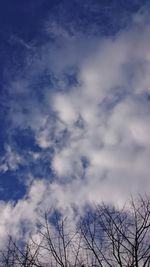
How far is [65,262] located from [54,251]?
2.72 ft

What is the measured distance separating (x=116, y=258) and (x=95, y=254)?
45.3 inches

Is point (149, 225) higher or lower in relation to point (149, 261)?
higher

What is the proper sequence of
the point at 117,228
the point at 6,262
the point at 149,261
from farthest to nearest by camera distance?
the point at 6,262
the point at 117,228
the point at 149,261

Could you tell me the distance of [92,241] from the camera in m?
19.0

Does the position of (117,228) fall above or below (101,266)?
above

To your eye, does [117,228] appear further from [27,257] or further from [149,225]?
[27,257]

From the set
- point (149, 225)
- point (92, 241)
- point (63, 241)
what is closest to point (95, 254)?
point (92, 241)

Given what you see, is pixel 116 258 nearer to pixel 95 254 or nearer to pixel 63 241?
pixel 95 254

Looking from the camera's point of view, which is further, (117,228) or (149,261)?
(117,228)

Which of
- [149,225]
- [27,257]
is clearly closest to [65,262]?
[27,257]

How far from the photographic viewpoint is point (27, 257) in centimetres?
1888

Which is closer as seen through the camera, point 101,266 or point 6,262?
point 101,266

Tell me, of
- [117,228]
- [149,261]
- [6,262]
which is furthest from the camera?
[6,262]

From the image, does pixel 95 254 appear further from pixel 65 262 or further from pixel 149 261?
pixel 149 261
